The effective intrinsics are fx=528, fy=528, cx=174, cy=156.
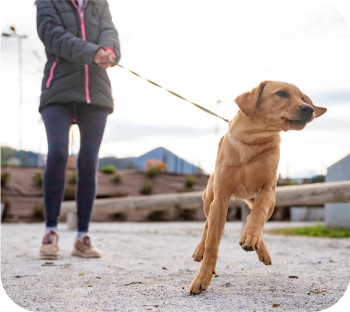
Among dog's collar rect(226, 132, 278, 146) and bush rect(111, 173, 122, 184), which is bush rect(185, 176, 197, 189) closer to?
bush rect(111, 173, 122, 184)

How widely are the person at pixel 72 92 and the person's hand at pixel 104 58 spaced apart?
7cm

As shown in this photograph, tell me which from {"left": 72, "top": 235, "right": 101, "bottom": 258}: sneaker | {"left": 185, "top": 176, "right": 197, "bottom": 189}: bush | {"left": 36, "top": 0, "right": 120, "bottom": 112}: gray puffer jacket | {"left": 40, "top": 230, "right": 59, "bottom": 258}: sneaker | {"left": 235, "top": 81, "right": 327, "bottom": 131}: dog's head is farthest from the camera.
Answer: {"left": 185, "top": 176, "right": 197, "bottom": 189}: bush

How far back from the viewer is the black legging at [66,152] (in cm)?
304

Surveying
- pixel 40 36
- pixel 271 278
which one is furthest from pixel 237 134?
pixel 40 36

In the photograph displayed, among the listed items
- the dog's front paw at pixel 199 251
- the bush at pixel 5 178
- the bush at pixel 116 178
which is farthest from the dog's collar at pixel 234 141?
Result: the bush at pixel 116 178

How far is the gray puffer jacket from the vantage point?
290 cm

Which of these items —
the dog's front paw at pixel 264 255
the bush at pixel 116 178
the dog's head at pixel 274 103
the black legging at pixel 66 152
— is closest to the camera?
the dog's head at pixel 274 103

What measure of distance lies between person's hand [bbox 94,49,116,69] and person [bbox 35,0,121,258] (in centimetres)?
7

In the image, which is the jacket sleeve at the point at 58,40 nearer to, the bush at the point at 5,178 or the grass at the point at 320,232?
the grass at the point at 320,232

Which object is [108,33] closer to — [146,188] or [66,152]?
[66,152]

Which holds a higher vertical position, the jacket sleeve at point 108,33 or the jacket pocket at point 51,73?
the jacket sleeve at point 108,33

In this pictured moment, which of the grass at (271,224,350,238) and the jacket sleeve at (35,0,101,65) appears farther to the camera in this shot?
the grass at (271,224,350,238)

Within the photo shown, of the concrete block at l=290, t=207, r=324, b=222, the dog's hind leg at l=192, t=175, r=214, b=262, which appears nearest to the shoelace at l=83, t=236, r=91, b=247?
the dog's hind leg at l=192, t=175, r=214, b=262

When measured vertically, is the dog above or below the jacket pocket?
below
